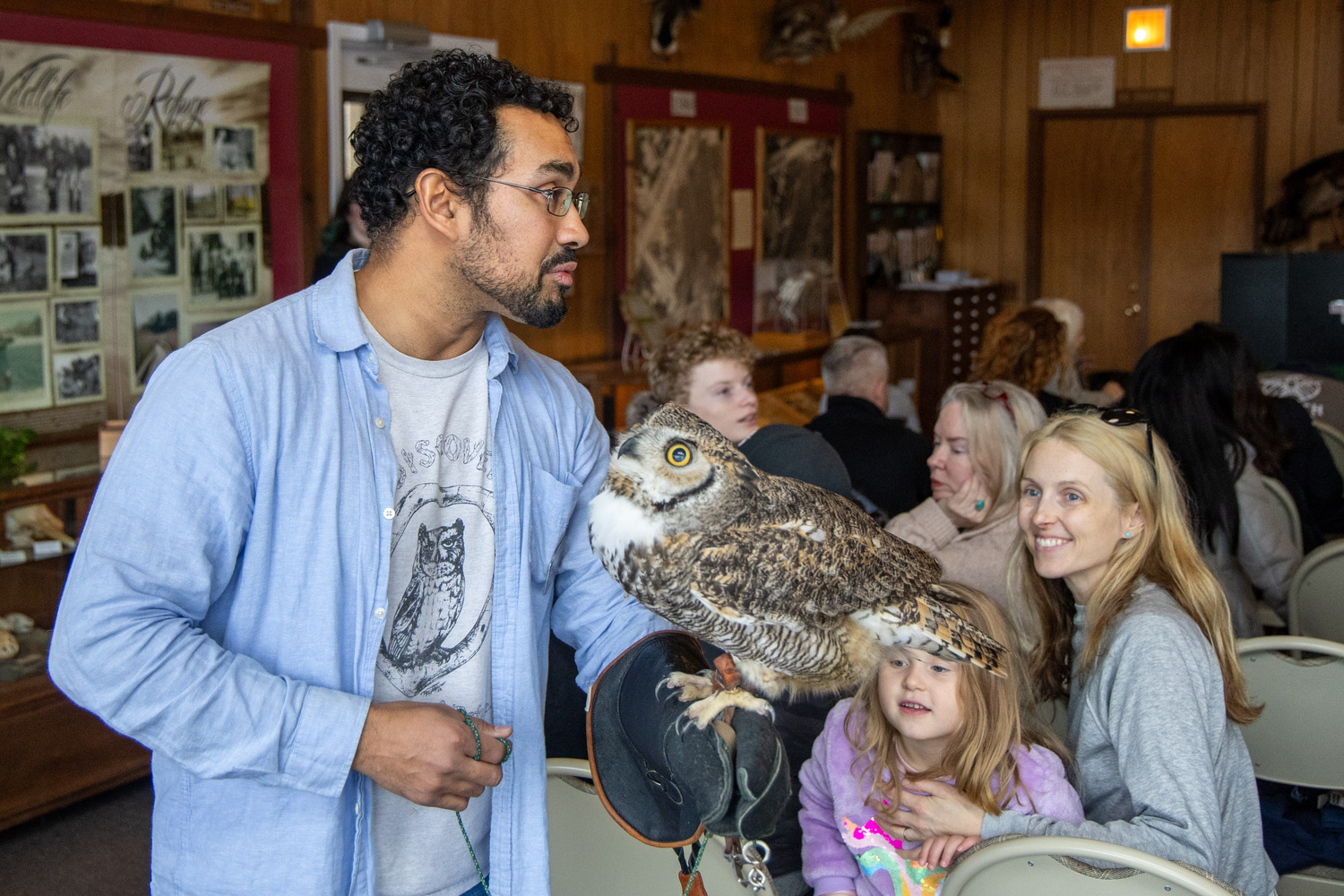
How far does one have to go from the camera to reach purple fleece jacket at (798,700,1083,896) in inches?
64.7

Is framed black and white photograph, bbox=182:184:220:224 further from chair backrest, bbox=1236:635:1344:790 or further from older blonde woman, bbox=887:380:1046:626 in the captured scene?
chair backrest, bbox=1236:635:1344:790

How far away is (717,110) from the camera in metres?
6.02

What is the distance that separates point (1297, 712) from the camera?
202 centimetres

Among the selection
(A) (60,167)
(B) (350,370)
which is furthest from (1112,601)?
(A) (60,167)

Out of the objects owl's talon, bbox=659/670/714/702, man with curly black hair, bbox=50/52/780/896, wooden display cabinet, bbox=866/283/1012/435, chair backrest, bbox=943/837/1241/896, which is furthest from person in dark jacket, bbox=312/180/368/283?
wooden display cabinet, bbox=866/283/1012/435

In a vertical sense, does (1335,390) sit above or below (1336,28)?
below

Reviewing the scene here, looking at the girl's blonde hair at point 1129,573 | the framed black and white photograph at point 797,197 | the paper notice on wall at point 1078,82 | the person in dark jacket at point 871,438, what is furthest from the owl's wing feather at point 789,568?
the paper notice on wall at point 1078,82

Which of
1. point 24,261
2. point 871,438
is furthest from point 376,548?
point 24,261

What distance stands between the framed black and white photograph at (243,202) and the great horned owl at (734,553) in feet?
9.31

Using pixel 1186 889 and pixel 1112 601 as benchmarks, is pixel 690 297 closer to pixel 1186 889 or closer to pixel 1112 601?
pixel 1112 601

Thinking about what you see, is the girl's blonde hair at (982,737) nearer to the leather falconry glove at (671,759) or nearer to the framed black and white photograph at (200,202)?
the leather falconry glove at (671,759)

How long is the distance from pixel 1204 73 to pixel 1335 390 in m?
3.91

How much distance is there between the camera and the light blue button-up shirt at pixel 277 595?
1096 mm

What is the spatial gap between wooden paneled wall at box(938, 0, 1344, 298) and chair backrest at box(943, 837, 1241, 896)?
7.18 meters
